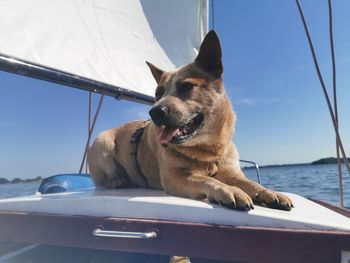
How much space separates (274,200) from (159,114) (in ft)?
2.81

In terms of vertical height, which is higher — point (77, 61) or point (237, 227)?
point (77, 61)

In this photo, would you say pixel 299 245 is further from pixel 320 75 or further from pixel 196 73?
pixel 320 75

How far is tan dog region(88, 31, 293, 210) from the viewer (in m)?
1.70

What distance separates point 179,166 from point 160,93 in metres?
0.68

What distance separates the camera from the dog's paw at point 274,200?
1300mm

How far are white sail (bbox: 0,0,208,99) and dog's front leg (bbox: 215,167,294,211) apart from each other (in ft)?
5.23

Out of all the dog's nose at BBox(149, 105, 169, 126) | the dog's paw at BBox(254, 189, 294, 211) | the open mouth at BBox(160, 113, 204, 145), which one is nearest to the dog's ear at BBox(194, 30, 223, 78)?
the open mouth at BBox(160, 113, 204, 145)

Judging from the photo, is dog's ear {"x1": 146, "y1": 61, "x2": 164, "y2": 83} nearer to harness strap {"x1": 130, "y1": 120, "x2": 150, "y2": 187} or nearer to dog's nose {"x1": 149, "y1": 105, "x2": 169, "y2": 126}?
harness strap {"x1": 130, "y1": 120, "x2": 150, "y2": 187}

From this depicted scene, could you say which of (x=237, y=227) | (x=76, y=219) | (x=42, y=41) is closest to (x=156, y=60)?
(x=42, y=41)

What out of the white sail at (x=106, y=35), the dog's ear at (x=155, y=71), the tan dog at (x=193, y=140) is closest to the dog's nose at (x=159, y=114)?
the tan dog at (x=193, y=140)

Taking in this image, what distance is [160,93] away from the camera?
2.26 meters

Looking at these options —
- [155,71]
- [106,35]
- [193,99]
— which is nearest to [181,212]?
[193,99]

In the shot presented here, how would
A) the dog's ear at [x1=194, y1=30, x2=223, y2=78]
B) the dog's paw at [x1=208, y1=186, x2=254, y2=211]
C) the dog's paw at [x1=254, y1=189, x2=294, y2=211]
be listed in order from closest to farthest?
the dog's paw at [x1=208, y1=186, x2=254, y2=211] → the dog's paw at [x1=254, y1=189, x2=294, y2=211] → the dog's ear at [x1=194, y1=30, x2=223, y2=78]

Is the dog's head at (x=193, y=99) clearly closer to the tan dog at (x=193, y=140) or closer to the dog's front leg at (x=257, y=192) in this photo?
the tan dog at (x=193, y=140)
